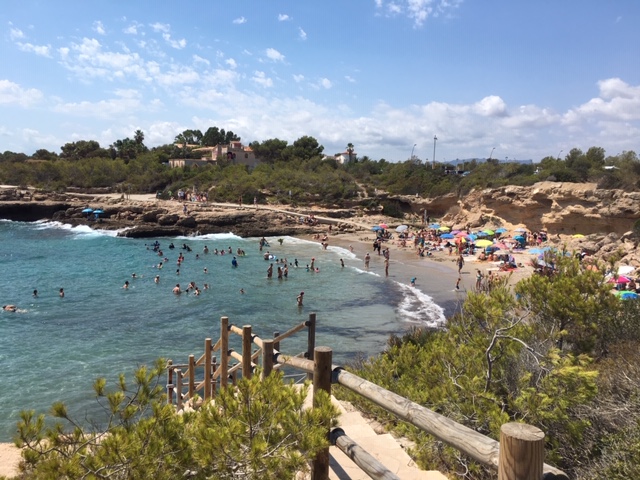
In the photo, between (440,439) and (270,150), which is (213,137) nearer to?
(270,150)

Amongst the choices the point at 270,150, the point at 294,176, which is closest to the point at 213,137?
the point at 270,150

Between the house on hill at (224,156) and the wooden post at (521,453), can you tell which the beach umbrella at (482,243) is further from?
the house on hill at (224,156)

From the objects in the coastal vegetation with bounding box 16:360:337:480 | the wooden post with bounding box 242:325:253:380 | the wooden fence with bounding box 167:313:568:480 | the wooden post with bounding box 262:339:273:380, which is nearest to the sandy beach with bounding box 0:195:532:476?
the wooden post with bounding box 242:325:253:380

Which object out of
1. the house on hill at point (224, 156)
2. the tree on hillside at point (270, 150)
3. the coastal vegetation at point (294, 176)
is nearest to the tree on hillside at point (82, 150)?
the coastal vegetation at point (294, 176)

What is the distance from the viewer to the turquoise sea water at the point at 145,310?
47.5 feet

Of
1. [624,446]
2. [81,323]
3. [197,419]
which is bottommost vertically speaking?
[81,323]

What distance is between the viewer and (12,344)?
55.0 ft

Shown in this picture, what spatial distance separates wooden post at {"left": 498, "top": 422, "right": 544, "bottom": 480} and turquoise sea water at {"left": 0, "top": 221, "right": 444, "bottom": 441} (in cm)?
1164

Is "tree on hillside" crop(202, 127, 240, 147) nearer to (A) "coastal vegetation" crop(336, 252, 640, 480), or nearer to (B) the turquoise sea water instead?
(B) the turquoise sea water

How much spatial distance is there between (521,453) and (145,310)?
21.4m

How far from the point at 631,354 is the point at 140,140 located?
9578 centimetres

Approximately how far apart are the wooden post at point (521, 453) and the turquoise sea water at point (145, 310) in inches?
458

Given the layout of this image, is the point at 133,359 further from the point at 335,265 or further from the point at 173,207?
the point at 173,207

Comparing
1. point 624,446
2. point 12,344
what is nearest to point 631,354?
point 624,446
